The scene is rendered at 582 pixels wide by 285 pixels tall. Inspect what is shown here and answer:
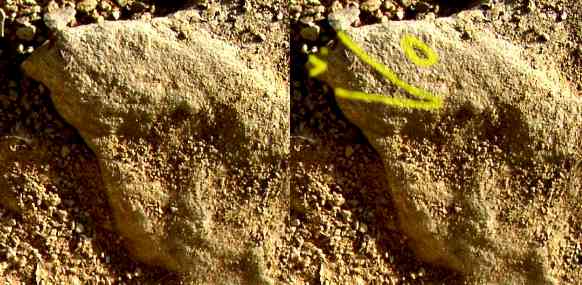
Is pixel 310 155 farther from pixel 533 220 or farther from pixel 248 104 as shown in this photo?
pixel 533 220

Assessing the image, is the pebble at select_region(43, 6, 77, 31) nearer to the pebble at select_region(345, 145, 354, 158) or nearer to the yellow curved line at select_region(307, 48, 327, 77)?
the yellow curved line at select_region(307, 48, 327, 77)

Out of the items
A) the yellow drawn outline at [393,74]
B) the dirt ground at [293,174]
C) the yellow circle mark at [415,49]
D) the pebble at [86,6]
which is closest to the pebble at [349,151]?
the dirt ground at [293,174]

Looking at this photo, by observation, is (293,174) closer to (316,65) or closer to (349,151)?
(349,151)

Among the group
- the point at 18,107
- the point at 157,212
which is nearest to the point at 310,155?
the point at 157,212

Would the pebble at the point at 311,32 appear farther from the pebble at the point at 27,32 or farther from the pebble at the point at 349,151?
the pebble at the point at 27,32

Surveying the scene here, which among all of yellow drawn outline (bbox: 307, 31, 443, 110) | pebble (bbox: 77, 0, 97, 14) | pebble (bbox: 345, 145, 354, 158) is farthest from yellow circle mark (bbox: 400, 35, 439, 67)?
pebble (bbox: 77, 0, 97, 14)
